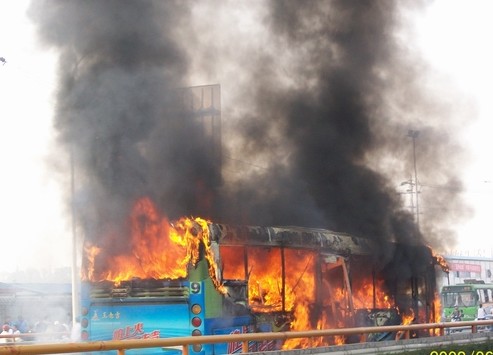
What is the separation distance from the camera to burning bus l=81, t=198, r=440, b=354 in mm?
11891

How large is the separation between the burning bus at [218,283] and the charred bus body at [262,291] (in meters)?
0.02

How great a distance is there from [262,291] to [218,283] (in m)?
2.10

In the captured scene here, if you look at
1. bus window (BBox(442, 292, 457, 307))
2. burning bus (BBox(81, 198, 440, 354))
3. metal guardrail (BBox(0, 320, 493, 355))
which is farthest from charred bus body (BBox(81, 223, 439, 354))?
bus window (BBox(442, 292, 457, 307))

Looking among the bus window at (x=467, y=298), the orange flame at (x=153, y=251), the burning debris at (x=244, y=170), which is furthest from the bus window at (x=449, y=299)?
the orange flame at (x=153, y=251)

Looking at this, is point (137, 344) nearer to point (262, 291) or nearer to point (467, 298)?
point (262, 291)

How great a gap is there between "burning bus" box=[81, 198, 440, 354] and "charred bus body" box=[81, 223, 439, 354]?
0.7 inches

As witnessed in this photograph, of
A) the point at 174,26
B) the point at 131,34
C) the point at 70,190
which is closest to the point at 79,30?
the point at 131,34

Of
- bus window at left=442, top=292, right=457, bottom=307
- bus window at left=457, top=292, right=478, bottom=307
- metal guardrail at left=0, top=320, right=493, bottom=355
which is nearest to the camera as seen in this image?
metal guardrail at left=0, top=320, right=493, bottom=355

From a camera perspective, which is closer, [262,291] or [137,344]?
[137,344]

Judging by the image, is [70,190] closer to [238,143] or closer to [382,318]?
[238,143]

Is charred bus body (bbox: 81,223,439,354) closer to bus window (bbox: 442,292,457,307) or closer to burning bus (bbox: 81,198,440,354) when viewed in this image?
burning bus (bbox: 81,198,440,354)

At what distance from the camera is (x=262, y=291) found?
13859 millimetres

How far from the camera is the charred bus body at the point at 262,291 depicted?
39.0 feet

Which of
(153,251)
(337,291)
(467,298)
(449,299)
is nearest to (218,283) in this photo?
(153,251)
